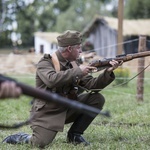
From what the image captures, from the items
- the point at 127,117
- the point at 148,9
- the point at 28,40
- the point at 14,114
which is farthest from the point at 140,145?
the point at 28,40

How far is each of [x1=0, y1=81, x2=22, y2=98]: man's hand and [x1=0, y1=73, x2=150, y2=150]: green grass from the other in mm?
2342

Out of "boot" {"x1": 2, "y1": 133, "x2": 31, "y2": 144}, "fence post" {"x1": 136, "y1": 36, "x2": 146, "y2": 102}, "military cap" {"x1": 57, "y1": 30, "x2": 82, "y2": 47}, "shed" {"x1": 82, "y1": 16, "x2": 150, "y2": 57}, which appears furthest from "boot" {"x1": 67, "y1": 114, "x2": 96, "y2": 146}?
"shed" {"x1": 82, "y1": 16, "x2": 150, "y2": 57}

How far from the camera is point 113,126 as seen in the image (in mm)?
6520

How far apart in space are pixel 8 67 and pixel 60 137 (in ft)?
58.4

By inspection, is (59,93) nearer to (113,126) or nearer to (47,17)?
(113,126)

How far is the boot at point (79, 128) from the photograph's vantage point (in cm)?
526

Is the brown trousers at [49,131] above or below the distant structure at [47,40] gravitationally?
above

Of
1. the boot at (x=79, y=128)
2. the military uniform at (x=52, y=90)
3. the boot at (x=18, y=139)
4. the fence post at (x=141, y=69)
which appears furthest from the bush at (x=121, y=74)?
the boot at (x=18, y=139)

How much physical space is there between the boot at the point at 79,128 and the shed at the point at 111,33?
22972 millimetres

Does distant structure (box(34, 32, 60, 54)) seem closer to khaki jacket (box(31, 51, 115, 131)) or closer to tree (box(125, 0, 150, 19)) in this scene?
tree (box(125, 0, 150, 19))

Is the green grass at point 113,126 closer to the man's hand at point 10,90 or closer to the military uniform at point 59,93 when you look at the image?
the military uniform at point 59,93

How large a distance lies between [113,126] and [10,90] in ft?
13.3

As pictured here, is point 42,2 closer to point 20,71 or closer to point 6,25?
point 6,25

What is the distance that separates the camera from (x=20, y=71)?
21.5 meters
